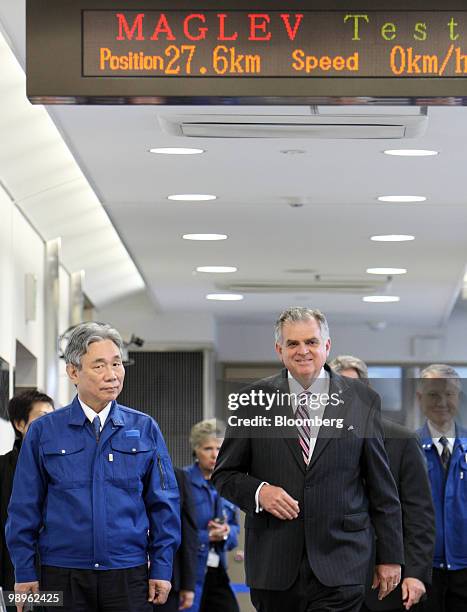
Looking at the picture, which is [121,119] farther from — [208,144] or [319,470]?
[319,470]

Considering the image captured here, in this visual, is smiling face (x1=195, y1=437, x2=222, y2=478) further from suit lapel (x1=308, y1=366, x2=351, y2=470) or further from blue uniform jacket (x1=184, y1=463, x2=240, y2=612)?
suit lapel (x1=308, y1=366, x2=351, y2=470)

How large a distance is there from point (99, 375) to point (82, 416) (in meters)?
0.16

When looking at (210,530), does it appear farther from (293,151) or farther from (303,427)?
(303,427)

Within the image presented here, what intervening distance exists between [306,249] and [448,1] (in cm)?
453

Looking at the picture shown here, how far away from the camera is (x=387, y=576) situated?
19.7ft

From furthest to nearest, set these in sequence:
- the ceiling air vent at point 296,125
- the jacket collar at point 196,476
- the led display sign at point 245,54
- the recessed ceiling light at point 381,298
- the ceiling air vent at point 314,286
A: the ceiling air vent at point 314,286, the recessed ceiling light at point 381,298, the jacket collar at point 196,476, the ceiling air vent at point 296,125, the led display sign at point 245,54

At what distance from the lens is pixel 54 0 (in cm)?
574

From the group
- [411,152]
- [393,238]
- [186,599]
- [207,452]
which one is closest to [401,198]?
[393,238]

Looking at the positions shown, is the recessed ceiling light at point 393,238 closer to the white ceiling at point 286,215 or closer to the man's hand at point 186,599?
the white ceiling at point 286,215

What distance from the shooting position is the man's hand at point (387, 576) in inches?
236

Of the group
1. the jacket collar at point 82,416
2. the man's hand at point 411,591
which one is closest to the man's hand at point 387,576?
the man's hand at point 411,591

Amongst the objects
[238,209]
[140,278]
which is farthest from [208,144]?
[140,278]

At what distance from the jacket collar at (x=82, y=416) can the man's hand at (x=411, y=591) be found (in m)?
1.38

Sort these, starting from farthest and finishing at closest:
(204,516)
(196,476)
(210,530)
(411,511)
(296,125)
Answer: (210,530), (204,516), (196,476), (296,125), (411,511)
